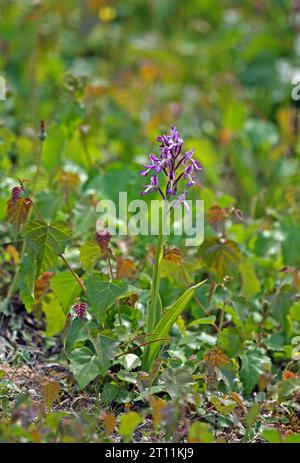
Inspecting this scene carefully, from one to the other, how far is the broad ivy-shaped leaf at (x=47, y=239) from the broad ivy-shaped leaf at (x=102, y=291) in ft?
0.35

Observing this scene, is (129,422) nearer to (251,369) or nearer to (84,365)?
(84,365)

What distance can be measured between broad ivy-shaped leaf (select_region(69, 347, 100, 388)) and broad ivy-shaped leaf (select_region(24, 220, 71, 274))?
0.74ft

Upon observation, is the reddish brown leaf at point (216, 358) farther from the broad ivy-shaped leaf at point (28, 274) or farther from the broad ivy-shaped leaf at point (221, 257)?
the broad ivy-shaped leaf at point (28, 274)

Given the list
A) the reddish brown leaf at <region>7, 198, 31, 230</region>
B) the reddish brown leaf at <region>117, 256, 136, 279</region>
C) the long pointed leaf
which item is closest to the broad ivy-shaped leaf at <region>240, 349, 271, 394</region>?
the long pointed leaf

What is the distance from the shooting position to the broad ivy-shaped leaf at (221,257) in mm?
2330

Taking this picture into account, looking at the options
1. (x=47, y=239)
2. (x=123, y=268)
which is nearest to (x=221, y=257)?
(x=123, y=268)

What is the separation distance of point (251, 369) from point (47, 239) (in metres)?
0.65

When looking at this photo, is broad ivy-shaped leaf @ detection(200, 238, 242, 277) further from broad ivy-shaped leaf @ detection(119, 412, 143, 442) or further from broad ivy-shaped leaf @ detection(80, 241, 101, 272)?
broad ivy-shaped leaf @ detection(119, 412, 143, 442)

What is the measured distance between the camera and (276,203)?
11.3 feet

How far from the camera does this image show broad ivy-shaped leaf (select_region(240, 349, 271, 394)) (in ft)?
7.53

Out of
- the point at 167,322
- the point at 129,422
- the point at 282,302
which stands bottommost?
the point at 129,422

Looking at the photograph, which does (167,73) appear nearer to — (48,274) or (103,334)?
(48,274)

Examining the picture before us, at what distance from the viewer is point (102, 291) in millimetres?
2123
